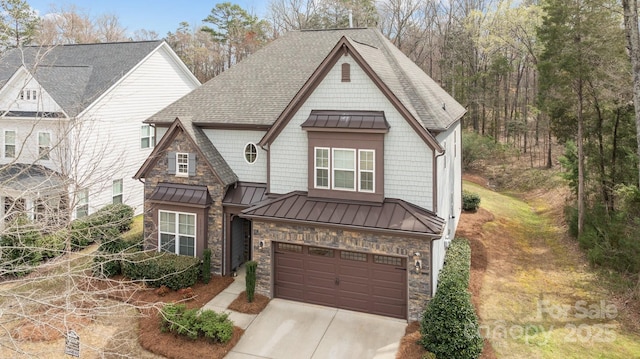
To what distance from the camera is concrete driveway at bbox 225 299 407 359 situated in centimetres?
1150

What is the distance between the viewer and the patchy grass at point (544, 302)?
1192cm

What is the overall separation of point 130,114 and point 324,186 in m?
15.5

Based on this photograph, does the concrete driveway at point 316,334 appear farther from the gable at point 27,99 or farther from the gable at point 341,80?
the gable at point 27,99

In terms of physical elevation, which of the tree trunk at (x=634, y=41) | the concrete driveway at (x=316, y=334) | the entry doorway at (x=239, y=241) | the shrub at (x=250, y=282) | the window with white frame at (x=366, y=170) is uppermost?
the tree trunk at (x=634, y=41)

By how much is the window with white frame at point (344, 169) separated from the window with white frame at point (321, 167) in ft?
0.91

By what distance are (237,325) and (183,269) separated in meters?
3.17

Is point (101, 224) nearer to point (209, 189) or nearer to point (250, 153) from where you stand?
point (209, 189)

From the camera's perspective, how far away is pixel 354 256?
13.7 m

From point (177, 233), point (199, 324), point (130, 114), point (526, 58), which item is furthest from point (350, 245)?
point (526, 58)

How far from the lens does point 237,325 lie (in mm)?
12805

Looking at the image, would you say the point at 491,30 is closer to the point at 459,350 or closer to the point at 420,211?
the point at 420,211

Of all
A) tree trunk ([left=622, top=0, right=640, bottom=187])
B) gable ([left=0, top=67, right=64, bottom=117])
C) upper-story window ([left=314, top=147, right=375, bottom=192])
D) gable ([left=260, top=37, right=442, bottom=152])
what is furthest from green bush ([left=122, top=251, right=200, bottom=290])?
tree trunk ([left=622, top=0, right=640, bottom=187])

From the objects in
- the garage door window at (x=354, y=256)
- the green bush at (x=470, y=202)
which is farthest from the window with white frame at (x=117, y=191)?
the green bush at (x=470, y=202)

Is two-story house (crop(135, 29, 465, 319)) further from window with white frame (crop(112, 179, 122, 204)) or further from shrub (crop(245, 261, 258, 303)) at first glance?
window with white frame (crop(112, 179, 122, 204))
